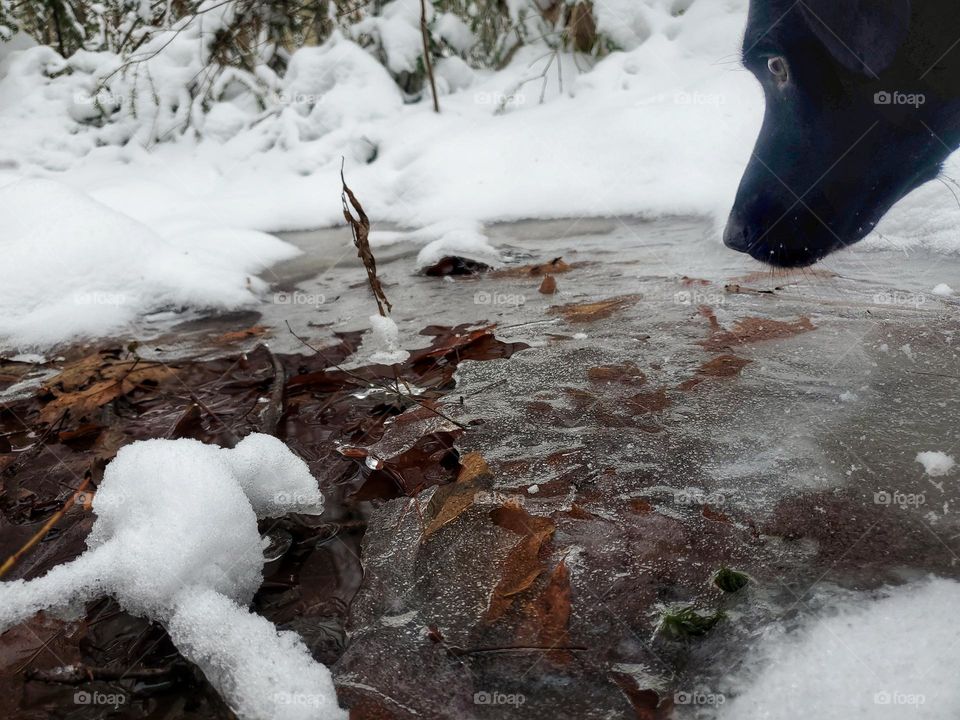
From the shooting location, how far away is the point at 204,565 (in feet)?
2.98

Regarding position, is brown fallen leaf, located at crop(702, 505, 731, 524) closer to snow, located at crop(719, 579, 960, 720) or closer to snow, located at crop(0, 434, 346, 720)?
snow, located at crop(719, 579, 960, 720)

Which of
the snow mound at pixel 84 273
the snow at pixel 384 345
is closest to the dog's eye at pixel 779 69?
the snow at pixel 384 345

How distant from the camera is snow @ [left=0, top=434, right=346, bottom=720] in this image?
79 cm

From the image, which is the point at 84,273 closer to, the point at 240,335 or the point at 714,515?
the point at 240,335

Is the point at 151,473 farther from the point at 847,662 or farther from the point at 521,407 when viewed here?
the point at 847,662

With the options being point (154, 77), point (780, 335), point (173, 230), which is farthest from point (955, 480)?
point (154, 77)

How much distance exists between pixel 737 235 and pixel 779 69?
1.48ft

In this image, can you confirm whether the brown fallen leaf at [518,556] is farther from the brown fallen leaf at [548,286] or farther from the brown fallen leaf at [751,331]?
the brown fallen leaf at [548,286]

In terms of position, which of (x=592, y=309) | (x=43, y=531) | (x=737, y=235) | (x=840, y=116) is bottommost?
(x=592, y=309)

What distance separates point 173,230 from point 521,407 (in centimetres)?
338

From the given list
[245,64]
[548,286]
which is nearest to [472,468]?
[548,286]

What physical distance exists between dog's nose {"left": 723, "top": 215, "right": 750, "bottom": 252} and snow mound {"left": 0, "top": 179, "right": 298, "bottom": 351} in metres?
1.87

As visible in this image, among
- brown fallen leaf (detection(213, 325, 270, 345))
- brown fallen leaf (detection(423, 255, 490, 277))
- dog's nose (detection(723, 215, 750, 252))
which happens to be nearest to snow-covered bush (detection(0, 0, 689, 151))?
brown fallen leaf (detection(423, 255, 490, 277))

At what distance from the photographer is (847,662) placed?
0.77m
